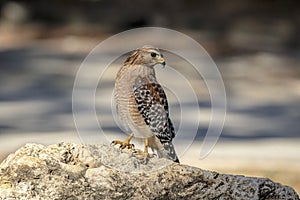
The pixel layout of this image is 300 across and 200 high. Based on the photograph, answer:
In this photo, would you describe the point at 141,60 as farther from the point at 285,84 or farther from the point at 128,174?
the point at 285,84

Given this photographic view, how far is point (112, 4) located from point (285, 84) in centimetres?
948

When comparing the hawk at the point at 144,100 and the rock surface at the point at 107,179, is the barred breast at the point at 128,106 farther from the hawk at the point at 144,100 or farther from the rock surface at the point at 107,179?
the rock surface at the point at 107,179

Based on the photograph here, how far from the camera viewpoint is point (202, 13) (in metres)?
22.8

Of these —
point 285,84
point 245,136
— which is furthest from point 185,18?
point 245,136

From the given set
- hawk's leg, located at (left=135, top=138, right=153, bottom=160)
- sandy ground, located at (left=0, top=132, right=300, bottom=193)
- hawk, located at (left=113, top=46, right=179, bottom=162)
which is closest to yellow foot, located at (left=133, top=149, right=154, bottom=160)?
hawk's leg, located at (left=135, top=138, right=153, bottom=160)

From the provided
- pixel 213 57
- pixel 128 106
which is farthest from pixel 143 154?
pixel 213 57

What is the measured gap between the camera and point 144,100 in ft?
12.4

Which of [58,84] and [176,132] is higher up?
[58,84]

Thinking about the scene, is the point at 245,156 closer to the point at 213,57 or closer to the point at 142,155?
the point at 142,155

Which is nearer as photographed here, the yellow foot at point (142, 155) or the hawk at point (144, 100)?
the hawk at point (144, 100)

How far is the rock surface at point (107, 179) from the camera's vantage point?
4.04 meters

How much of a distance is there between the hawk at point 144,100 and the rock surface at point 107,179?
0.64 ft

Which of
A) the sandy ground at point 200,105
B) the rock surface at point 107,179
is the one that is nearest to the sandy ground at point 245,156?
the sandy ground at point 200,105

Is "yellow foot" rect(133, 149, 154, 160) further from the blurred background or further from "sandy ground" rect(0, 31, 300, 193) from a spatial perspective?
the blurred background
